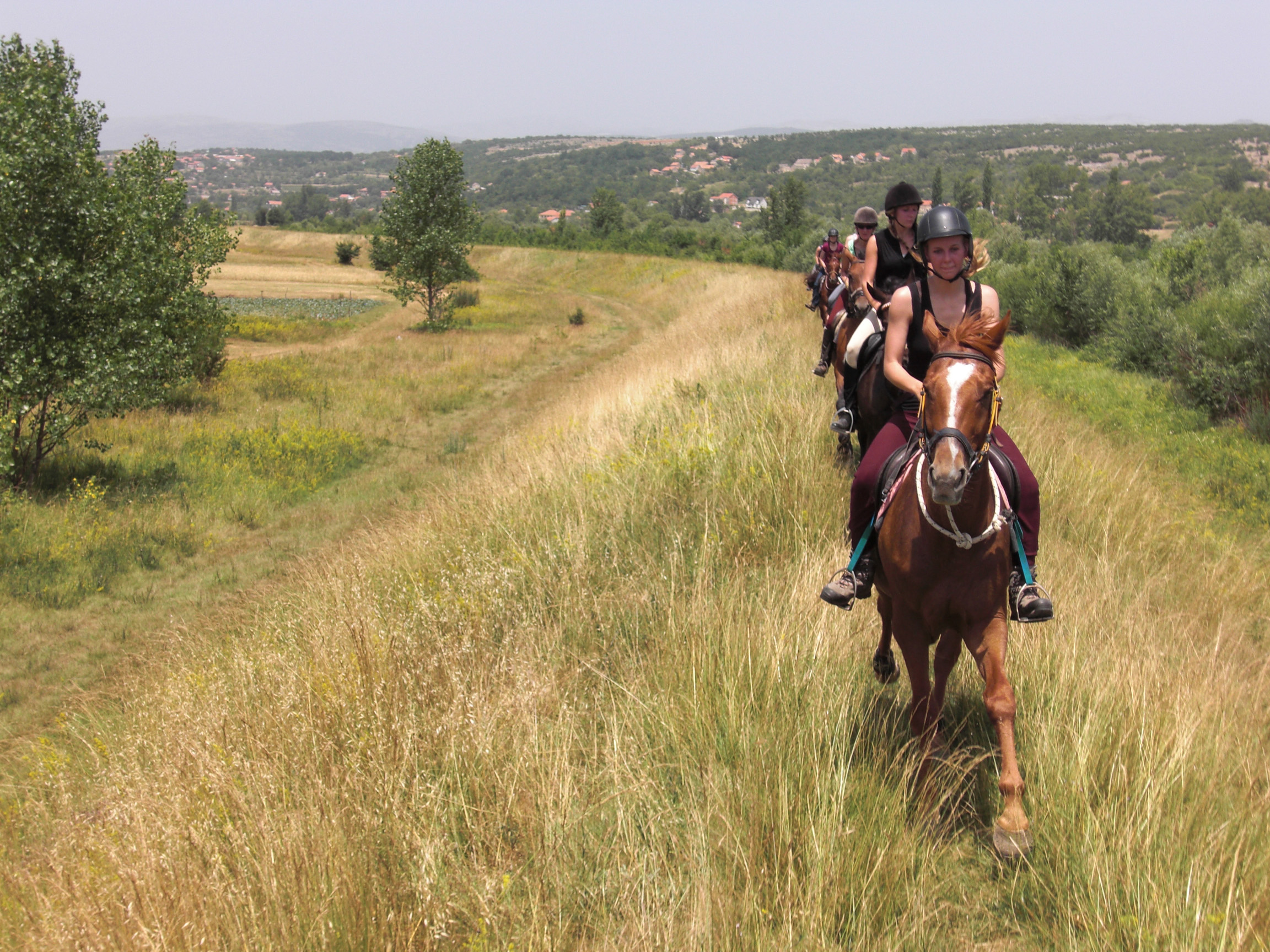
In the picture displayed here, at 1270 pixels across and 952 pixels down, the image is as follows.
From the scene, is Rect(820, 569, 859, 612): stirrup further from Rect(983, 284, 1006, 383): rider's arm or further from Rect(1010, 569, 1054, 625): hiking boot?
Rect(983, 284, 1006, 383): rider's arm

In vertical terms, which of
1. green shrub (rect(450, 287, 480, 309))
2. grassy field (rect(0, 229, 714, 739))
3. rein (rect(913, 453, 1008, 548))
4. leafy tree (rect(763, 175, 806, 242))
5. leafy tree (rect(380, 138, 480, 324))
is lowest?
grassy field (rect(0, 229, 714, 739))

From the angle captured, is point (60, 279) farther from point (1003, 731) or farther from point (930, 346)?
point (1003, 731)

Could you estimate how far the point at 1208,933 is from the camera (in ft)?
9.31

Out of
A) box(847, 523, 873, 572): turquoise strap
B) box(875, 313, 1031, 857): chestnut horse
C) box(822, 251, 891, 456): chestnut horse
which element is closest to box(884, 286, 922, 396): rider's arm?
box(875, 313, 1031, 857): chestnut horse

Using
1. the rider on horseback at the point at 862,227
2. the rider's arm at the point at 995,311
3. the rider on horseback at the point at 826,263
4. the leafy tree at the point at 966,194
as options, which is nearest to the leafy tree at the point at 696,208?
the leafy tree at the point at 966,194

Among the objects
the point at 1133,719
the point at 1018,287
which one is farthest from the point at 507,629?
the point at 1018,287

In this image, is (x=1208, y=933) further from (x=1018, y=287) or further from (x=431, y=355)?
(x=1018, y=287)

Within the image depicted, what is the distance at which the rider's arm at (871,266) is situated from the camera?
775 centimetres

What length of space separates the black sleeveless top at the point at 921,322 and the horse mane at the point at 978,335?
0.14m

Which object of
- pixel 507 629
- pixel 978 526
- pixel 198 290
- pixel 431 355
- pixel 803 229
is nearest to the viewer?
pixel 978 526

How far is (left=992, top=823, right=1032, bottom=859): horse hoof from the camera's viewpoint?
11.3ft

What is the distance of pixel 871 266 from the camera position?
7.77 m

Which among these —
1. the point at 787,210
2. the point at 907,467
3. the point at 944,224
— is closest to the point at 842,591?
the point at 907,467

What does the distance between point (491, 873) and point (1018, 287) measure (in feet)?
98.9
